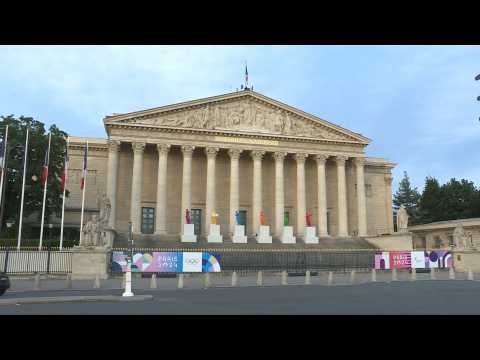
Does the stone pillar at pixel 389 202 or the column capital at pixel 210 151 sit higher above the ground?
the column capital at pixel 210 151

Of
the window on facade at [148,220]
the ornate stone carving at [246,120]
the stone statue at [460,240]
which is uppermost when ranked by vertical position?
the ornate stone carving at [246,120]

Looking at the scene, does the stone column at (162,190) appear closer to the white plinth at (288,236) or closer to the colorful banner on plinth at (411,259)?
the white plinth at (288,236)

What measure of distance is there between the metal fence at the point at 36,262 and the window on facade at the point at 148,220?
1630 centimetres

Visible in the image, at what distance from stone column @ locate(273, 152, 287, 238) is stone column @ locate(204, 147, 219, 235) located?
7175mm

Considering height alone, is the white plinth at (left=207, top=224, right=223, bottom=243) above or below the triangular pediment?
below

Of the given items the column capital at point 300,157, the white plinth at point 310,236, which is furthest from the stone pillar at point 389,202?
the column capital at point 300,157

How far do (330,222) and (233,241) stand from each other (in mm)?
14513

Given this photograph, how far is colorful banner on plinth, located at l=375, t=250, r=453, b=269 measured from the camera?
127 ft

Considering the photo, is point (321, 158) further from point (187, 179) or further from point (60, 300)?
point (60, 300)

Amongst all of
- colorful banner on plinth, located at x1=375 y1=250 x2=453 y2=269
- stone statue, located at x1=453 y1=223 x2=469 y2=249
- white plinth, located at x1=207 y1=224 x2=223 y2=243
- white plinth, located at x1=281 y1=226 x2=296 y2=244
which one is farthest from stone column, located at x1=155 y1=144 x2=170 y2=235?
stone statue, located at x1=453 y1=223 x2=469 y2=249

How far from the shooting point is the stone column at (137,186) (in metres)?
44.8

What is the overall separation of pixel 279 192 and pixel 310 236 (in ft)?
19.3

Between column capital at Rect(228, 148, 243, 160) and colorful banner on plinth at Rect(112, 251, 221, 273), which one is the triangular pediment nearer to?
column capital at Rect(228, 148, 243, 160)

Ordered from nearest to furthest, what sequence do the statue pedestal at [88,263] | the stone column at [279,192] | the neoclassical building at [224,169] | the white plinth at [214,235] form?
the statue pedestal at [88,263] → the white plinth at [214,235] → the neoclassical building at [224,169] → the stone column at [279,192]
